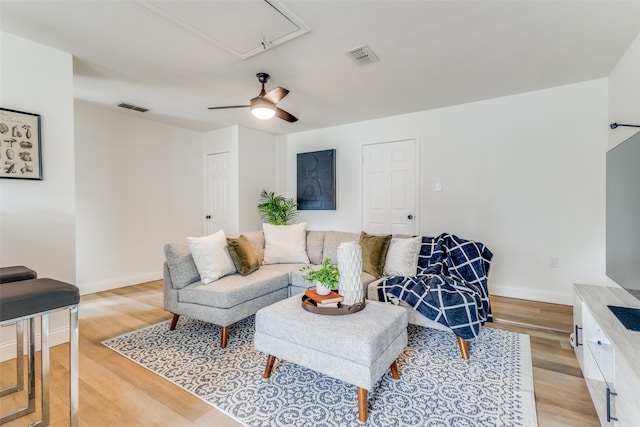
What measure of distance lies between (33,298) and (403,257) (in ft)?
8.53

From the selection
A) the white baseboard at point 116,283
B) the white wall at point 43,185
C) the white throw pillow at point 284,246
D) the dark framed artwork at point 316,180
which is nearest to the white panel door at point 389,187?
the dark framed artwork at point 316,180

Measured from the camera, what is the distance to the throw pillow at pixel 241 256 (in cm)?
292

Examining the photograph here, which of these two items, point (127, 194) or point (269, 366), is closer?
point (269, 366)

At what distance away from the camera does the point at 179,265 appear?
2654 mm

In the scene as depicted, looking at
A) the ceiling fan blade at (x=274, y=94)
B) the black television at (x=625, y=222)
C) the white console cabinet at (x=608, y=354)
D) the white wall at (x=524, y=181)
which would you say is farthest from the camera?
the white wall at (x=524, y=181)

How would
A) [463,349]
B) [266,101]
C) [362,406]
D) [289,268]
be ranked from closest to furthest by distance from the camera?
[362,406]
[463,349]
[266,101]
[289,268]

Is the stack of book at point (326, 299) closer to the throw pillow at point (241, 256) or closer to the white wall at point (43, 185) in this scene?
the throw pillow at point (241, 256)

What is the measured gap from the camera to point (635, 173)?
5.69ft

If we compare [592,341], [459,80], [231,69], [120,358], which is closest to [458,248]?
[592,341]

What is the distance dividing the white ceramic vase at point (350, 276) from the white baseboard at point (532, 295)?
8.41 feet

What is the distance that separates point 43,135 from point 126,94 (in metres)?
1.30

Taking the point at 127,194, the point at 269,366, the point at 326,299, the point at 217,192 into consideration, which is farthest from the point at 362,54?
the point at 127,194

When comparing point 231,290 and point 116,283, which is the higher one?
point 231,290

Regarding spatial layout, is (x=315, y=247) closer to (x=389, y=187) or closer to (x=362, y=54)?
(x=389, y=187)
